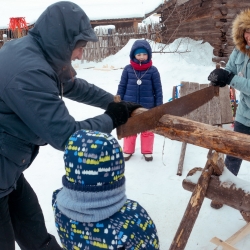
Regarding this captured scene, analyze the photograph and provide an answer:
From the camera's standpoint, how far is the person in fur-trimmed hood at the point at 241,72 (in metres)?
3.09

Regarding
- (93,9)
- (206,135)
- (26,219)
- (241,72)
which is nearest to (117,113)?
(206,135)

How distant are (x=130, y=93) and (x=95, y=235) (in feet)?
11.4

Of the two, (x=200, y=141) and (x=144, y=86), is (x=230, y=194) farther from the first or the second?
(x=144, y=86)

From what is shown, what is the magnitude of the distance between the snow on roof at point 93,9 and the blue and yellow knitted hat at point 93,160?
693 inches

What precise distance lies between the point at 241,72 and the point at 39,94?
7.55ft

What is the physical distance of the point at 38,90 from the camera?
1621 millimetres

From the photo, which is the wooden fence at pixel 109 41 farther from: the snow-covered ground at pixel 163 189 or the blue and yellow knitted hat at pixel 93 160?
the blue and yellow knitted hat at pixel 93 160

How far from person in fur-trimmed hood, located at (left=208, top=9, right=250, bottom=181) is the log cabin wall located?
6.02m

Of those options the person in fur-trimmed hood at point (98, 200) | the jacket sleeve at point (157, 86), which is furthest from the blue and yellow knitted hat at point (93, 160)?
the jacket sleeve at point (157, 86)

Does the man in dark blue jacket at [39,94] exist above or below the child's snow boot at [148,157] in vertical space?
above

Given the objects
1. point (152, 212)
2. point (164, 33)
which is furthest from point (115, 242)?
point (164, 33)

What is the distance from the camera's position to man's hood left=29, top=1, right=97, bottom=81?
1.75 m

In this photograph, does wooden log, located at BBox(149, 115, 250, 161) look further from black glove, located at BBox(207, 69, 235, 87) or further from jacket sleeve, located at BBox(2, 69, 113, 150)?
black glove, located at BBox(207, 69, 235, 87)

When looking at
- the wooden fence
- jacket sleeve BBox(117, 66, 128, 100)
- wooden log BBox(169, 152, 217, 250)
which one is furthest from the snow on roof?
wooden log BBox(169, 152, 217, 250)
